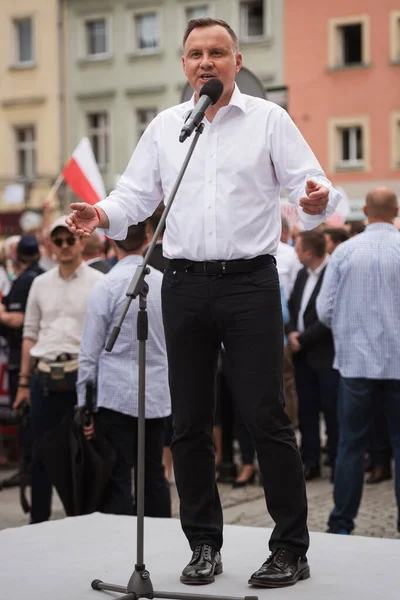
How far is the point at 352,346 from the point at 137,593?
3.46 m

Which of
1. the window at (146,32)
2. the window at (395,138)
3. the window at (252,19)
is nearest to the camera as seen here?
the window at (395,138)

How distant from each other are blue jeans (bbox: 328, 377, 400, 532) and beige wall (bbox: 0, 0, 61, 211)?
1310 inches

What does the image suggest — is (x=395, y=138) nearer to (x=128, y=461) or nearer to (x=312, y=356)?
(x=312, y=356)

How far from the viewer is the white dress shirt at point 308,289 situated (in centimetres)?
1038

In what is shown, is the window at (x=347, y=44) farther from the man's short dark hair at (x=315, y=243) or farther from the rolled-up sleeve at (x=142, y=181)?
the rolled-up sleeve at (x=142, y=181)

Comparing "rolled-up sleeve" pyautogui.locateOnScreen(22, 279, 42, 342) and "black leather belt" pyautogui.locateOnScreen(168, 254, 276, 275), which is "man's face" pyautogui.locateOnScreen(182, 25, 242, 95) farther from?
"rolled-up sleeve" pyautogui.locateOnScreen(22, 279, 42, 342)

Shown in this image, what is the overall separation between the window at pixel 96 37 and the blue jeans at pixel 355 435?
34.5 m

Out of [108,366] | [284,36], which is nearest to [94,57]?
[284,36]

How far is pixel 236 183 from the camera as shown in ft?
15.6

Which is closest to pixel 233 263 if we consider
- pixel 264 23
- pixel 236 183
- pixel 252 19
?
pixel 236 183

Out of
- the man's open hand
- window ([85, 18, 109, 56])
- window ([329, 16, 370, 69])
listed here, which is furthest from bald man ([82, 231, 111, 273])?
window ([85, 18, 109, 56])

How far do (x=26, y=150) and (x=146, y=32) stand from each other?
19.4ft

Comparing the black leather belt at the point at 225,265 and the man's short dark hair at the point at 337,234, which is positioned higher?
the man's short dark hair at the point at 337,234

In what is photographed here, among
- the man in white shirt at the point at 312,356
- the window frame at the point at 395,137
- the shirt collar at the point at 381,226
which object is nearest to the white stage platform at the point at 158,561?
the shirt collar at the point at 381,226
